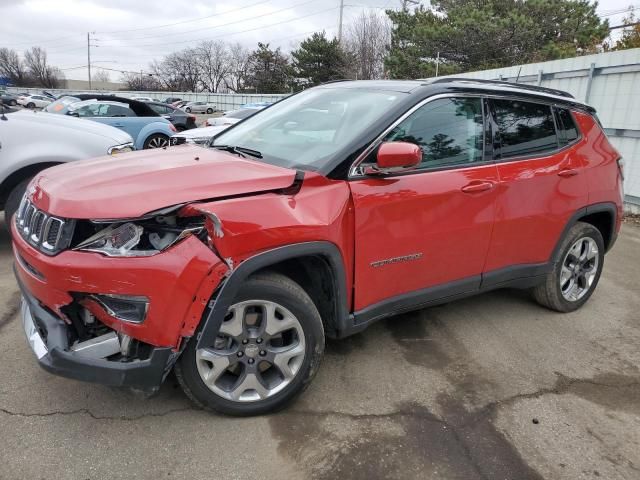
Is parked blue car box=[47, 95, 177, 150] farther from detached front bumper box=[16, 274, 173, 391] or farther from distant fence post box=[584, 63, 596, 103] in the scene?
detached front bumper box=[16, 274, 173, 391]

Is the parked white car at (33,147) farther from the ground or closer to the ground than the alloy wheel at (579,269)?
farther from the ground

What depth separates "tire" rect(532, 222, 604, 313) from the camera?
393cm

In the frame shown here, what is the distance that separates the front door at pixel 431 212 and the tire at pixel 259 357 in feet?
1.30

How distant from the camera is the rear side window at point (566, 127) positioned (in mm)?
3768

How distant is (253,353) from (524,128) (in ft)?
8.21

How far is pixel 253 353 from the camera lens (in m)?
2.53

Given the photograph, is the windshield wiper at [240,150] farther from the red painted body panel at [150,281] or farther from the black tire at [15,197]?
the black tire at [15,197]

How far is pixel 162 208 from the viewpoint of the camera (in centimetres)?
218

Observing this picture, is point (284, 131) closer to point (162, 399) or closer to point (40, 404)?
point (162, 399)

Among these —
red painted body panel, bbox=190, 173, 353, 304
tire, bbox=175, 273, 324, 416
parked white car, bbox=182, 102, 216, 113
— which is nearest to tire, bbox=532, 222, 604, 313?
red painted body panel, bbox=190, 173, 353, 304

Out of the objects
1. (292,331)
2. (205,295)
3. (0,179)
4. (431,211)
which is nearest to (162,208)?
(205,295)

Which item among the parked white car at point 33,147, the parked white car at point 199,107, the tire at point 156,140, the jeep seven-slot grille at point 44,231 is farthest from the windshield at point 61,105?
the parked white car at point 199,107

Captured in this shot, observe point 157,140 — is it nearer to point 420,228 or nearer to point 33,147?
point 33,147

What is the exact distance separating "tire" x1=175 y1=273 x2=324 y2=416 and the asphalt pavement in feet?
0.43
